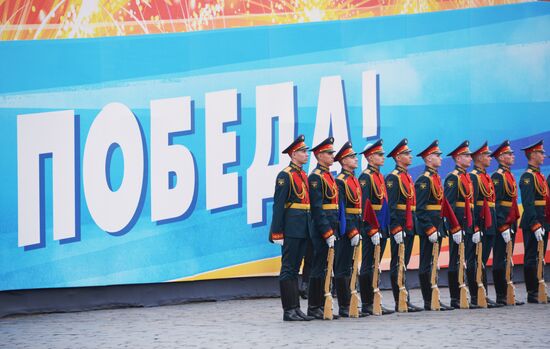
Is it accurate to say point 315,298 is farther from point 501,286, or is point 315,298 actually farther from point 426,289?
point 501,286

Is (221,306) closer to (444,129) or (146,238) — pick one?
(146,238)

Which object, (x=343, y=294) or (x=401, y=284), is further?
(x=401, y=284)

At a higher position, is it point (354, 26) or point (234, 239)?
point (354, 26)

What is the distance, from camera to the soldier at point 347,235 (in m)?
11.0

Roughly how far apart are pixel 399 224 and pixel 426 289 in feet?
2.46

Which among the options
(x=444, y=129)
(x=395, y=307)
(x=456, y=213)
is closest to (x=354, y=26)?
(x=444, y=129)

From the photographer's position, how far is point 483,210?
473 inches

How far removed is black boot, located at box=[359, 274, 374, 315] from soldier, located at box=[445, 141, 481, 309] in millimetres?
1026

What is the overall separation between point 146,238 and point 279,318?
2123 mm

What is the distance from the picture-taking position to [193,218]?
41.5 feet

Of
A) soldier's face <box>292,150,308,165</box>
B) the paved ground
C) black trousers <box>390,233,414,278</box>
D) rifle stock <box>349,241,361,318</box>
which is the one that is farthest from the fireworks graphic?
rifle stock <box>349,241,361,318</box>

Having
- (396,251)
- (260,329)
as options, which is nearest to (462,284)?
(396,251)

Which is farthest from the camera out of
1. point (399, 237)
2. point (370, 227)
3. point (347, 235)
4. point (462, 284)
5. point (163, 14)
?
point (163, 14)

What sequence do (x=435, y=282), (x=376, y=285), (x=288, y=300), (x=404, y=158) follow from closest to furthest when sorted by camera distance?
(x=288, y=300) → (x=376, y=285) → (x=435, y=282) → (x=404, y=158)
